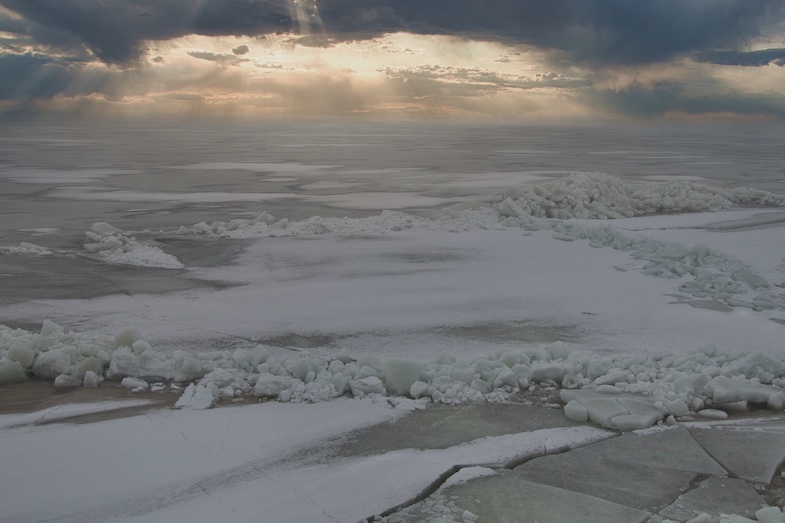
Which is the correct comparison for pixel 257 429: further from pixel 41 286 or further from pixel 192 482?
pixel 41 286

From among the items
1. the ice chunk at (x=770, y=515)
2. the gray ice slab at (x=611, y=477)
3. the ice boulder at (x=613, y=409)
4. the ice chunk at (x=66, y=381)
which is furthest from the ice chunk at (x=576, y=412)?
the ice chunk at (x=66, y=381)

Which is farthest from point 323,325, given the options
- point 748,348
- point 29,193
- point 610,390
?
point 29,193

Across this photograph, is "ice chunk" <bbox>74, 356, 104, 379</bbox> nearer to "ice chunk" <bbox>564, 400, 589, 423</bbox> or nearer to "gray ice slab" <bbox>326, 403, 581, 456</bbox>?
"gray ice slab" <bbox>326, 403, 581, 456</bbox>

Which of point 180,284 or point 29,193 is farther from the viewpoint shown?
point 29,193

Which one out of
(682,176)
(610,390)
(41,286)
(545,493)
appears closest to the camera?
(545,493)

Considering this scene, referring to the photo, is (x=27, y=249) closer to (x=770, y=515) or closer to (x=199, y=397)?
(x=199, y=397)

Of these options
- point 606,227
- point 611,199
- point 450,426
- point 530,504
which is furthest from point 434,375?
point 611,199

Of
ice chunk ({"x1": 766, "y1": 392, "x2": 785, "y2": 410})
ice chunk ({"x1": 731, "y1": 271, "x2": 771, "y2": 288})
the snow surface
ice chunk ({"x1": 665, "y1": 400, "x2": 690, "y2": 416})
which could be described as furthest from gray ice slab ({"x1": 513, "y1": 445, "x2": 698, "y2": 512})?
ice chunk ({"x1": 731, "y1": 271, "x2": 771, "y2": 288})

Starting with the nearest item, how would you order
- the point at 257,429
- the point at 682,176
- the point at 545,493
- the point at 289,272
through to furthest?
the point at 545,493 < the point at 257,429 < the point at 289,272 < the point at 682,176
